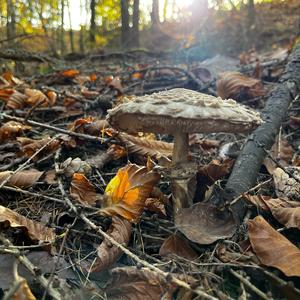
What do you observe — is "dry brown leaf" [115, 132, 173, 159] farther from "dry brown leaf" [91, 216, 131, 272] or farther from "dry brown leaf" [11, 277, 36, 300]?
"dry brown leaf" [11, 277, 36, 300]

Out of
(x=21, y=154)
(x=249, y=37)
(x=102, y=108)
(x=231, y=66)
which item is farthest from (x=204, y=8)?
(x=21, y=154)

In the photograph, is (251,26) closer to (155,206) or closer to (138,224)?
(155,206)

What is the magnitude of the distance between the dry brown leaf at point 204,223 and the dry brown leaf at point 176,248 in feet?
0.17

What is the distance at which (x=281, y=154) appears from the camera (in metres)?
2.84

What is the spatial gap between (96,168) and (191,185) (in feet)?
2.37

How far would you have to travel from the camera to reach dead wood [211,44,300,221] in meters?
2.12

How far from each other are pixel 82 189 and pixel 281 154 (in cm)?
153

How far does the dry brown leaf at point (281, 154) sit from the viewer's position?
8.70 feet

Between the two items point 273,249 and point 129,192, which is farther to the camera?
point 129,192

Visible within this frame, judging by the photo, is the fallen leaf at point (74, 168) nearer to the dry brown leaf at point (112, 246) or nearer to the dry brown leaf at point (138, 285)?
the dry brown leaf at point (112, 246)

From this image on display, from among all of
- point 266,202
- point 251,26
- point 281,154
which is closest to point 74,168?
point 266,202

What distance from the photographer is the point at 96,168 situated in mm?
2604

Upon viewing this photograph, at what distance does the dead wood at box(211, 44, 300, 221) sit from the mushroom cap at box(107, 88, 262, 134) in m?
0.42

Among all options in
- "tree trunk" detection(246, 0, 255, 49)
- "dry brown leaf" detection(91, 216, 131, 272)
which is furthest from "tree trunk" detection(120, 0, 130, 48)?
"dry brown leaf" detection(91, 216, 131, 272)
